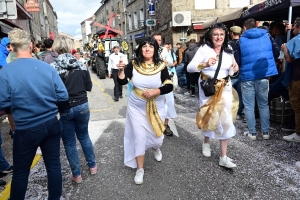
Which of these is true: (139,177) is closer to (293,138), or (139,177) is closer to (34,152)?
(34,152)

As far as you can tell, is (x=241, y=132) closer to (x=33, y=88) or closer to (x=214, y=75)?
(x=214, y=75)

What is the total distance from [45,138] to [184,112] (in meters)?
4.24

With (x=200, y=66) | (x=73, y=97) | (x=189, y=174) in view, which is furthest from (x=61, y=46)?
(x=189, y=174)

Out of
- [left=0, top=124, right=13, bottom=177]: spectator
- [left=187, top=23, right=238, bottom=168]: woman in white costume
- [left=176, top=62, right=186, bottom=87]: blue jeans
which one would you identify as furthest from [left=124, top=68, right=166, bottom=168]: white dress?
[left=176, top=62, right=186, bottom=87]: blue jeans

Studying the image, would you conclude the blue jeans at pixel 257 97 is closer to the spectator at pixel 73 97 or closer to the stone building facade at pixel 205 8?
the spectator at pixel 73 97

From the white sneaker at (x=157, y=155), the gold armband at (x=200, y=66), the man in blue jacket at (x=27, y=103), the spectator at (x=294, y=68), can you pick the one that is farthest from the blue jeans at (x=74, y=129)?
the spectator at (x=294, y=68)

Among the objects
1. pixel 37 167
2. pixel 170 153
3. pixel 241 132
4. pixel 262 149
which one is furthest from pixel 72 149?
pixel 241 132

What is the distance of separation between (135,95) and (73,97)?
0.72m

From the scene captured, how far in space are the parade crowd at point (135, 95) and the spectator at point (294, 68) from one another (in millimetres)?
13

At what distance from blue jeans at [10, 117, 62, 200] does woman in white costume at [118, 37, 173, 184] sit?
3.12ft

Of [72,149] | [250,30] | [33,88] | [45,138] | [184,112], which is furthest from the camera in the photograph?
[184,112]

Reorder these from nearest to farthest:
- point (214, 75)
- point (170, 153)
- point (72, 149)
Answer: point (72, 149) → point (214, 75) → point (170, 153)

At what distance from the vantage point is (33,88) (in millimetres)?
1993

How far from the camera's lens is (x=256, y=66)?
394 cm
